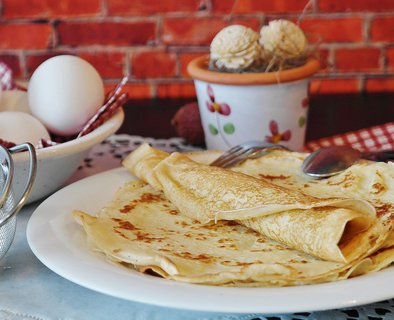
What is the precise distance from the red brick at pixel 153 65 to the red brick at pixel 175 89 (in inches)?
1.4

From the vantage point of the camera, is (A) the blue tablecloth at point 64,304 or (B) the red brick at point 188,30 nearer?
(A) the blue tablecloth at point 64,304

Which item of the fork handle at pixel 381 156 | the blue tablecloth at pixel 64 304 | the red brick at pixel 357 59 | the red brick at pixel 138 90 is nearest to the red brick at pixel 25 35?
the red brick at pixel 138 90

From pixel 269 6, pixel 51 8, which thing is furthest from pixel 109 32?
pixel 269 6

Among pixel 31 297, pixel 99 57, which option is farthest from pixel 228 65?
pixel 99 57

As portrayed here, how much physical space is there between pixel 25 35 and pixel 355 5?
1.01m

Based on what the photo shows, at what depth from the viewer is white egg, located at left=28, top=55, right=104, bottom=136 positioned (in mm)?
1058

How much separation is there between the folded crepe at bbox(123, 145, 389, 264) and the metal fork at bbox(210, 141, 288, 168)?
0.09 m

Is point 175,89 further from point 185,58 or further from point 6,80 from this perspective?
point 6,80

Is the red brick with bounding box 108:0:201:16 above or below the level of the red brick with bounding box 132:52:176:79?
above

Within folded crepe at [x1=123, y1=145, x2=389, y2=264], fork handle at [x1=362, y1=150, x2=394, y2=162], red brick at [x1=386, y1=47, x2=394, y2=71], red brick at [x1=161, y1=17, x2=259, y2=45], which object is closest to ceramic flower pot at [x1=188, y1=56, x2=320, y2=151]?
fork handle at [x1=362, y1=150, x2=394, y2=162]

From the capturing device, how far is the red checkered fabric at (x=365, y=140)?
4.40 ft

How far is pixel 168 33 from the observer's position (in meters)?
2.08

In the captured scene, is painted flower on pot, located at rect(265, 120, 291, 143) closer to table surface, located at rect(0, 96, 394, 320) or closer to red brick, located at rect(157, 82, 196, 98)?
table surface, located at rect(0, 96, 394, 320)

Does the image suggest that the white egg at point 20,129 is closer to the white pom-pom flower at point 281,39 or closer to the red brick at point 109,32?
the white pom-pom flower at point 281,39
